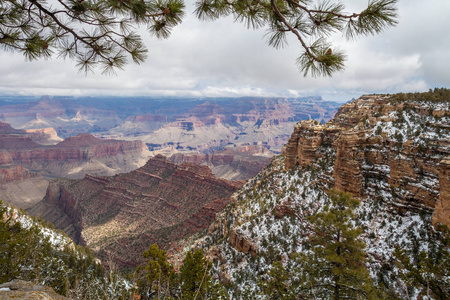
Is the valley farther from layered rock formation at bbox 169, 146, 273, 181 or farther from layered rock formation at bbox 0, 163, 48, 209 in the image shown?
layered rock formation at bbox 169, 146, 273, 181

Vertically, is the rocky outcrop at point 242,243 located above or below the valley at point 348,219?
below

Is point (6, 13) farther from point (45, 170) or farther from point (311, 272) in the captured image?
point (45, 170)

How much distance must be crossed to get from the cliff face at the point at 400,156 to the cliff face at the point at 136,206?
32.1 metres

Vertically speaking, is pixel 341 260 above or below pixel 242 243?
above

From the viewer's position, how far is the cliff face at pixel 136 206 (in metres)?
48.8

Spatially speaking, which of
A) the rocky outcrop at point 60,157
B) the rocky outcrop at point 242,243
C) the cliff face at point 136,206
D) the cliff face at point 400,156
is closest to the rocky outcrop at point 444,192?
the cliff face at point 400,156

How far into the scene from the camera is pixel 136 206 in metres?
70.6

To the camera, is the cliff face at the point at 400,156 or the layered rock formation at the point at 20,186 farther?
the layered rock formation at the point at 20,186

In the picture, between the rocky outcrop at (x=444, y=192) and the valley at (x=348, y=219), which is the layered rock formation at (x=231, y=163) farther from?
the rocky outcrop at (x=444, y=192)

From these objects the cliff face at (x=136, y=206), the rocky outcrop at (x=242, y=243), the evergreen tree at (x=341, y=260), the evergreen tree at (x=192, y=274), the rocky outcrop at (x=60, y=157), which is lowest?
the rocky outcrop at (x=60, y=157)

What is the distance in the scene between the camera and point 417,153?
18906mm

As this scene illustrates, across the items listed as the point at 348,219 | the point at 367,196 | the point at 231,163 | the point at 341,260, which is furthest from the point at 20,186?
the point at 341,260

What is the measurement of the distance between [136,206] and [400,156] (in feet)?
224

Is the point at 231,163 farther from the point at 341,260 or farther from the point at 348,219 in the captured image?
the point at 341,260
